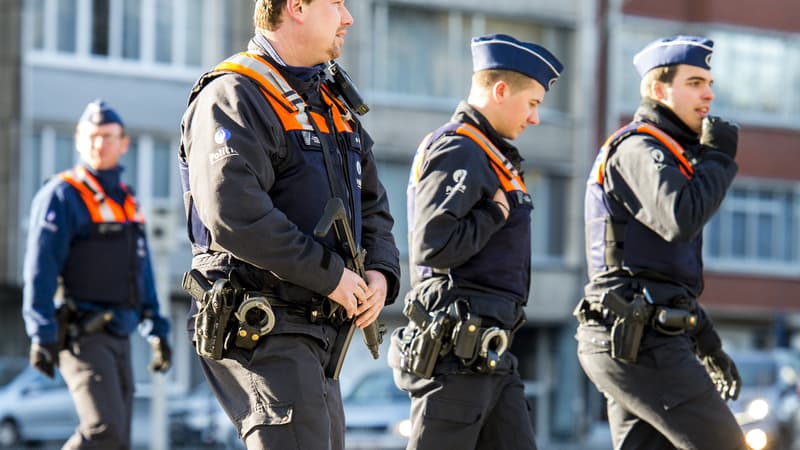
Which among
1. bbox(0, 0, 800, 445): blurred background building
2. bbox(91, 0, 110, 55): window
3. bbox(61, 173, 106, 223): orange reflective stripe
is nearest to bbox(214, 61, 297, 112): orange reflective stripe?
bbox(61, 173, 106, 223): orange reflective stripe

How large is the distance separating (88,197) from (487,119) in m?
2.80

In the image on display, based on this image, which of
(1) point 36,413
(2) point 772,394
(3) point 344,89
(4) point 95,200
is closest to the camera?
(3) point 344,89

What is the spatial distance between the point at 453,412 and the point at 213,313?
1.69 metres

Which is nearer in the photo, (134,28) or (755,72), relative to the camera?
(134,28)

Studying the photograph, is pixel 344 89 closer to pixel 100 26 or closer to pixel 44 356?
pixel 44 356

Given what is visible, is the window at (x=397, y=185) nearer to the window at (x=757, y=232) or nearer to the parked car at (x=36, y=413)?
the window at (x=757, y=232)

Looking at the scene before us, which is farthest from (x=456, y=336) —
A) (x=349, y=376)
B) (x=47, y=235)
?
(x=349, y=376)

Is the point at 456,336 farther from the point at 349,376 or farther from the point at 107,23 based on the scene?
the point at 107,23

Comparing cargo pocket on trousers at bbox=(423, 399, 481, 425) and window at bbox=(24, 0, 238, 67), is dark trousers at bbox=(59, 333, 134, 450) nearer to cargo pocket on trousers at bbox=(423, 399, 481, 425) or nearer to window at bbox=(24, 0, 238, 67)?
cargo pocket on trousers at bbox=(423, 399, 481, 425)

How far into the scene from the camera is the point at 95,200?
8234 mm

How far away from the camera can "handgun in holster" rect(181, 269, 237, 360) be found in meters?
4.64

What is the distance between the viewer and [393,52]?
29.1 m

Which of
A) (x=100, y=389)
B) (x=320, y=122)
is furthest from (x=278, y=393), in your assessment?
(x=100, y=389)

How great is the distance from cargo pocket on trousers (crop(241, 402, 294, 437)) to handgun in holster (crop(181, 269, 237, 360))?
235mm
